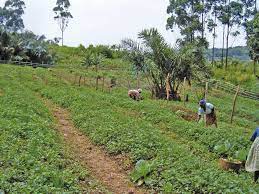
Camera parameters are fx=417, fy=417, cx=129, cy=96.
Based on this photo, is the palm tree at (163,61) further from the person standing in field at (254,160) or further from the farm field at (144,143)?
the person standing in field at (254,160)

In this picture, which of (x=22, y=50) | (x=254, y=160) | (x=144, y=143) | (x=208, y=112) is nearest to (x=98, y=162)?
(x=144, y=143)

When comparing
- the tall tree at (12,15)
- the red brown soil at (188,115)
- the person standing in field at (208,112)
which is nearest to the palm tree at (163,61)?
the red brown soil at (188,115)

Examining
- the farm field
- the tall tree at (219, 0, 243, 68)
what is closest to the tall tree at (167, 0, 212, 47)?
the tall tree at (219, 0, 243, 68)

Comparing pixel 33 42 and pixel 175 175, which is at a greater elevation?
pixel 33 42

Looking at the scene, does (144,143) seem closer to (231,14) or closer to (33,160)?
(33,160)

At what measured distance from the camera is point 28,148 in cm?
1123

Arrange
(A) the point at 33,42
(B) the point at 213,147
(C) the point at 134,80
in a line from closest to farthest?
1. (B) the point at 213,147
2. (C) the point at 134,80
3. (A) the point at 33,42

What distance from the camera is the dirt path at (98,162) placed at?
10.8 meters

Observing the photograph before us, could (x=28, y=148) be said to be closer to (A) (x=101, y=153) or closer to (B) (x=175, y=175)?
(A) (x=101, y=153)

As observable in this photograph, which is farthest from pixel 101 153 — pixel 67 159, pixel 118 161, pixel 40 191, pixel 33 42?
pixel 33 42

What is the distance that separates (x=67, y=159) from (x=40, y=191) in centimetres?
363

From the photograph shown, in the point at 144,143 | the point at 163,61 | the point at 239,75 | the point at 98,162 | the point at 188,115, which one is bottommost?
the point at 98,162

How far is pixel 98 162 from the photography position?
1260 cm

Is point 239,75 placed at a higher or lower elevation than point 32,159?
higher
